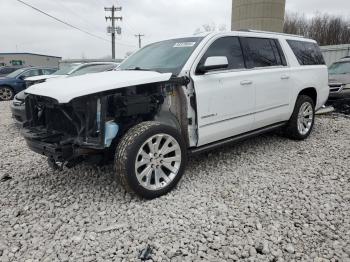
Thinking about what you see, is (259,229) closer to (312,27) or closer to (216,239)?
(216,239)

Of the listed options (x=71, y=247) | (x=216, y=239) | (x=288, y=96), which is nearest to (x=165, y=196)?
(x=216, y=239)

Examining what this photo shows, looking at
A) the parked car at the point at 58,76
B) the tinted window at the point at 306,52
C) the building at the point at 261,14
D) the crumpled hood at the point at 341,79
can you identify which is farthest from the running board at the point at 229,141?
the building at the point at 261,14

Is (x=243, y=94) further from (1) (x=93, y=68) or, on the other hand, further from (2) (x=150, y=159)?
(1) (x=93, y=68)

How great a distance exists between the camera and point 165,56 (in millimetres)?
4188

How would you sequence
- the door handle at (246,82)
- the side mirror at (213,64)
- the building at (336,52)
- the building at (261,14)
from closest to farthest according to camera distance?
1. the side mirror at (213,64)
2. the door handle at (246,82)
3. the building at (336,52)
4. the building at (261,14)

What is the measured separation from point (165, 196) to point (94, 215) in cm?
79

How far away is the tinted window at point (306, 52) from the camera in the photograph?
537cm

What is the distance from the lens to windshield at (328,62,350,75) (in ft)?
31.3

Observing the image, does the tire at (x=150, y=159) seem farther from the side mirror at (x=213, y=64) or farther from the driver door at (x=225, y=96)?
the side mirror at (x=213, y=64)

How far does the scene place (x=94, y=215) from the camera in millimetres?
3188

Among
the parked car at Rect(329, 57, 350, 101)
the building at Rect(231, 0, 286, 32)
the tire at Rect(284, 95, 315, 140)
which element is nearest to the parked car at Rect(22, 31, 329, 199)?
the tire at Rect(284, 95, 315, 140)

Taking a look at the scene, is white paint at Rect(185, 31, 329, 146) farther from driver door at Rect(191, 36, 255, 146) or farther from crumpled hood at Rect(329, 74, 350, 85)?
crumpled hood at Rect(329, 74, 350, 85)

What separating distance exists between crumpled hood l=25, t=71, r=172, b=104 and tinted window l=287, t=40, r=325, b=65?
2931 mm

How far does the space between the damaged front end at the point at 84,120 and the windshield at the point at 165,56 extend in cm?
50
